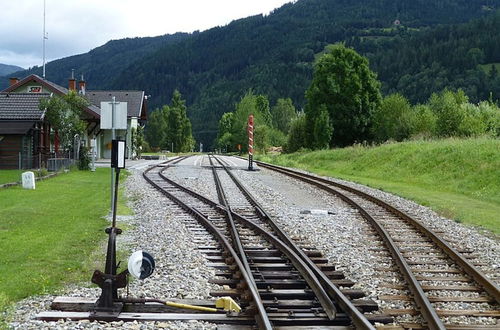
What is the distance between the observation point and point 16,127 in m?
36.8

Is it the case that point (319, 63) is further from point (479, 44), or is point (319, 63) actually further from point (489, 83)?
point (479, 44)

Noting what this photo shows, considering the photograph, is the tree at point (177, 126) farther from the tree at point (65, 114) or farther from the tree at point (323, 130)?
the tree at point (65, 114)

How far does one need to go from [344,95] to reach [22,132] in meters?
35.2

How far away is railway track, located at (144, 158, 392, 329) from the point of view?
20.4 ft

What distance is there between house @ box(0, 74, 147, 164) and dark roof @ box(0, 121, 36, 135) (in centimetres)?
167

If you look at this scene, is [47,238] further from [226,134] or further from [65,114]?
[226,134]

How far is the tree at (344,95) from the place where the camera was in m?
61.5

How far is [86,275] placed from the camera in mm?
8289

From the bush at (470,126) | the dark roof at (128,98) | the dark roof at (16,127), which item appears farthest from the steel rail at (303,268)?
the dark roof at (128,98)

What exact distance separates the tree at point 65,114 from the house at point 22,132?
1602mm

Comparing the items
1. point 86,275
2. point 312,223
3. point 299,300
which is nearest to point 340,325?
point 299,300

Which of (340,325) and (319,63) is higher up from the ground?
A: (319,63)

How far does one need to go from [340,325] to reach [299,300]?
912 millimetres

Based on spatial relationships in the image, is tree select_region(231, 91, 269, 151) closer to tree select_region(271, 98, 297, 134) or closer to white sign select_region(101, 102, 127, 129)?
tree select_region(271, 98, 297, 134)
